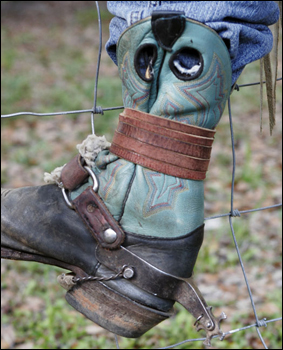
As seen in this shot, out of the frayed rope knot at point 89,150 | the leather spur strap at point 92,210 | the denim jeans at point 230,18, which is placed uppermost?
the denim jeans at point 230,18

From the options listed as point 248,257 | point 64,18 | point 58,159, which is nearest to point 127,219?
point 248,257

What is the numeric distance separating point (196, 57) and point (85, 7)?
22.7ft

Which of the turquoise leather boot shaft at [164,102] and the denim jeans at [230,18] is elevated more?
the denim jeans at [230,18]

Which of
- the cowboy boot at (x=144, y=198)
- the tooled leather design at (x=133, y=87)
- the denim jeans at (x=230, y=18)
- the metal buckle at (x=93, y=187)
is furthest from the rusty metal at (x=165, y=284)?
the denim jeans at (x=230, y=18)

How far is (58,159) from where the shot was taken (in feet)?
9.74

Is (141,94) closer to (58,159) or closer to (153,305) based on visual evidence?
(153,305)

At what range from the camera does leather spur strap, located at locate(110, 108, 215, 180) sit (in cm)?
87

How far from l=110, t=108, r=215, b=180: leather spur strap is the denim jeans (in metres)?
0.16

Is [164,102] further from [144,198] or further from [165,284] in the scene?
[165,284]

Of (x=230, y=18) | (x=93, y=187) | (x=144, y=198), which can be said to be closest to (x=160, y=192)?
(x=144, y=198)

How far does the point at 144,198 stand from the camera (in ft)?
2.93

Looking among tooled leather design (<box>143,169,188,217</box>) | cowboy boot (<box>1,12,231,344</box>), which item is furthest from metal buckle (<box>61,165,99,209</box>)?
tooled leather design (<box>143,169,188,217</box>)

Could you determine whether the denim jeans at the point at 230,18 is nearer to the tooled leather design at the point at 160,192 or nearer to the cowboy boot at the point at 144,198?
the cowboy boot at the point at 144,198

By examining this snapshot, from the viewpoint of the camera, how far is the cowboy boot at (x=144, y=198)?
857 mm
